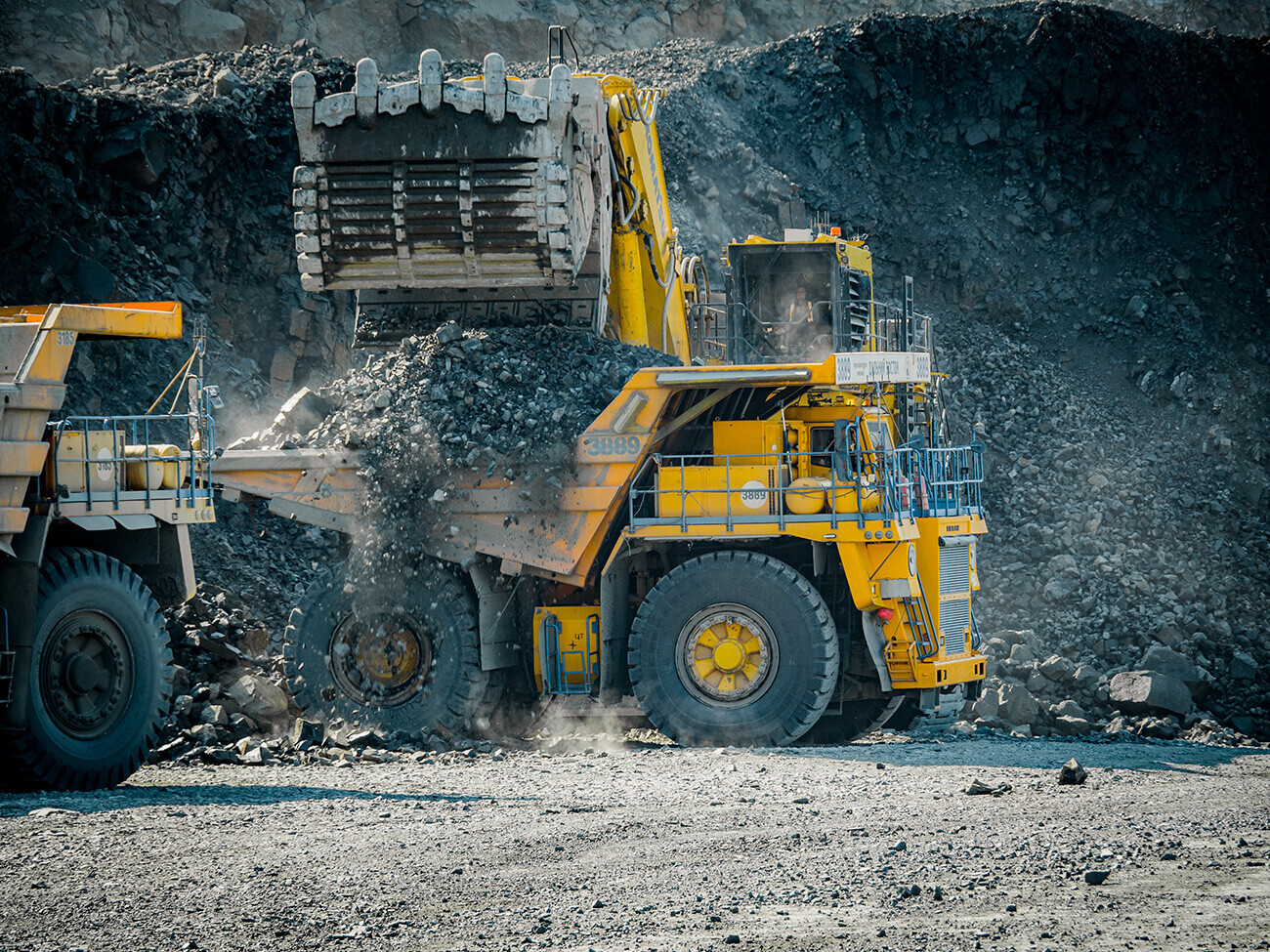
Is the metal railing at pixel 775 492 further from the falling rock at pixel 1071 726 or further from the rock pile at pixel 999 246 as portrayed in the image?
the falling rock at pixel 1071 726

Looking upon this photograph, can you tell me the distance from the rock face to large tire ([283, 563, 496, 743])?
2596cm

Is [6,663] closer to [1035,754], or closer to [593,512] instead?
[593,512]

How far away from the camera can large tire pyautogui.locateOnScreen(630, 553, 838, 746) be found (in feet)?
34.3

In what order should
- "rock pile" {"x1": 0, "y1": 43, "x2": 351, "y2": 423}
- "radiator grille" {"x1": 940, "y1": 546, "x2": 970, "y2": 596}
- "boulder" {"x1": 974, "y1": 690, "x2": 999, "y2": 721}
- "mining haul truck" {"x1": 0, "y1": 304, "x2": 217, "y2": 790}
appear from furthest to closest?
"rock pile" {"x1": 0, "y1": 43, "x2": 351, "y2": 423}, "boulder" {"x1": 974, "y1": 690, "x2": 999, "y2": 721}, "radiator grille" {"x1": 940, "y1": 546, "x2": 970, "y2": 596}, "mining haul truck" {"x1": 0, "y1": 304, "x2": 217, "y2": 790}

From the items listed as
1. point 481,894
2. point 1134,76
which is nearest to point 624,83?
point 481,894

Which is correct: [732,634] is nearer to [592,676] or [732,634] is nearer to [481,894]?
[592,676]

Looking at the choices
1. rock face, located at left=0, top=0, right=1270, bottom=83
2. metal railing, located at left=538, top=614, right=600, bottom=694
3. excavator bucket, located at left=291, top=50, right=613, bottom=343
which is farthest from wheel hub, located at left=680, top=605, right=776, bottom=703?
rock face, located at left=0, top=0, right=1270, bottom=83

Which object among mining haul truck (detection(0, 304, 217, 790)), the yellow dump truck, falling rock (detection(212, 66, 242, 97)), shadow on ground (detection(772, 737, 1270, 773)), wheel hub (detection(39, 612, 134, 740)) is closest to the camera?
mining haul truck (detection(0, 304, 217, 790))

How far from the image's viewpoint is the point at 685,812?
25.3 feet

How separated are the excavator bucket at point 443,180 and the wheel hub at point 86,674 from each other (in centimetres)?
357

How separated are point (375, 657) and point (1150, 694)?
6.72 metres

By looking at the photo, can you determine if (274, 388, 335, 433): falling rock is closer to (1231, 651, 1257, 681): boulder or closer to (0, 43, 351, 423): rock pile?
(0, 43, 351, 423): rock pile

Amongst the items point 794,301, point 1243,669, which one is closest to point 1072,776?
point 794,301

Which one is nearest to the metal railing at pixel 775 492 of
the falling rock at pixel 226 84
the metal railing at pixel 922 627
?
the metal railing at pixel 922 627
